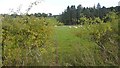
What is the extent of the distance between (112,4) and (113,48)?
490 cm

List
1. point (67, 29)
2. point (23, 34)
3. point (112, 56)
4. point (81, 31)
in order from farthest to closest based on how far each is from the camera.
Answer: point (67, 29)
point (81, 31)
point (23, 34)
point (112, 56)

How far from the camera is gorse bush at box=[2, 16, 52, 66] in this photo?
547cm

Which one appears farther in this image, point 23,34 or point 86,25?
point 86,25

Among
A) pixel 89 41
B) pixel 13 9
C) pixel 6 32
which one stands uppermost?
pixel 13 9

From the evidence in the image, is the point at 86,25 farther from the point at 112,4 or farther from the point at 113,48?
the point at 113,48

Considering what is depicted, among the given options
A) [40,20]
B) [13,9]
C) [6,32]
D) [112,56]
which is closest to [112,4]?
[40,20]

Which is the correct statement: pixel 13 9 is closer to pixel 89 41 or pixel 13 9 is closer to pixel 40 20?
pixel 40 20

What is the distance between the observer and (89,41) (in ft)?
26.8

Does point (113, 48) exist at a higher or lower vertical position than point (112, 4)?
lower

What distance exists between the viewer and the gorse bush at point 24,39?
17.9 ft

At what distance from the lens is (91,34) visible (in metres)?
8.48

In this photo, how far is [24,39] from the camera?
6.85 m

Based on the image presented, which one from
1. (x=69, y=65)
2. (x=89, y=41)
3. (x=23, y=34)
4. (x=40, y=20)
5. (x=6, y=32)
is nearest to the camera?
(x=69, y=65)

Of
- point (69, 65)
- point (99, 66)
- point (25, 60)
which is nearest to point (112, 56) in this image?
point (99, 66)
